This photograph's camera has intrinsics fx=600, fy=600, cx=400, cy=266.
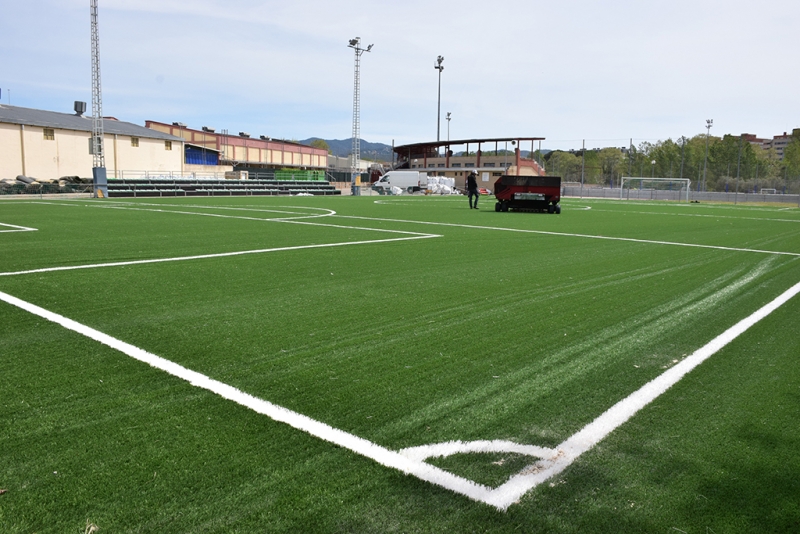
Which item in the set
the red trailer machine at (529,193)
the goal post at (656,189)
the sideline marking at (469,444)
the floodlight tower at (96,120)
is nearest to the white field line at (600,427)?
the sideline marking at (469,444)

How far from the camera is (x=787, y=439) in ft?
9.61

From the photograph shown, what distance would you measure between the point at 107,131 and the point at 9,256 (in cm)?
4630

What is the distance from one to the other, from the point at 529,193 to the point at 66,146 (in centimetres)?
4129

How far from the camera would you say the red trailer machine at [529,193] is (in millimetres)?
21109

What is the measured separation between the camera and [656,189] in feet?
173

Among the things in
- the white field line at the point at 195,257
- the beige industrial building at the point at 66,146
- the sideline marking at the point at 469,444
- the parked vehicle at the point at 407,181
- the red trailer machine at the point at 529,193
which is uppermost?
the beige industrial building at the point at 66,146

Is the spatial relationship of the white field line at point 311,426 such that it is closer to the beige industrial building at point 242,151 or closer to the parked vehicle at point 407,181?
the parked vehicle at point 407,181

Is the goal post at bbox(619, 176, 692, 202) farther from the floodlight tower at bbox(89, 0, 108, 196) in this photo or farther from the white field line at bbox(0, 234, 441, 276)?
the white field line at bbox(0, 234, 441, 276)

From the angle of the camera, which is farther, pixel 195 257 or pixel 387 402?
pixel 195 257

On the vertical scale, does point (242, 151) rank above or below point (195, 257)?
above

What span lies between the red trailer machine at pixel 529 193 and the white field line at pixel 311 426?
18540mm

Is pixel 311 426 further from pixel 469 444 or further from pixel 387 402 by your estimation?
pixel 469 444

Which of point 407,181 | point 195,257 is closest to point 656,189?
point 407,181

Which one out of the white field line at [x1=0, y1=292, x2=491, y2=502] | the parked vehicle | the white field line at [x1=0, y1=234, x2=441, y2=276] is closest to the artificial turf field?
the white field line at [x1=0, y1=292, x2=491, y2=502]
